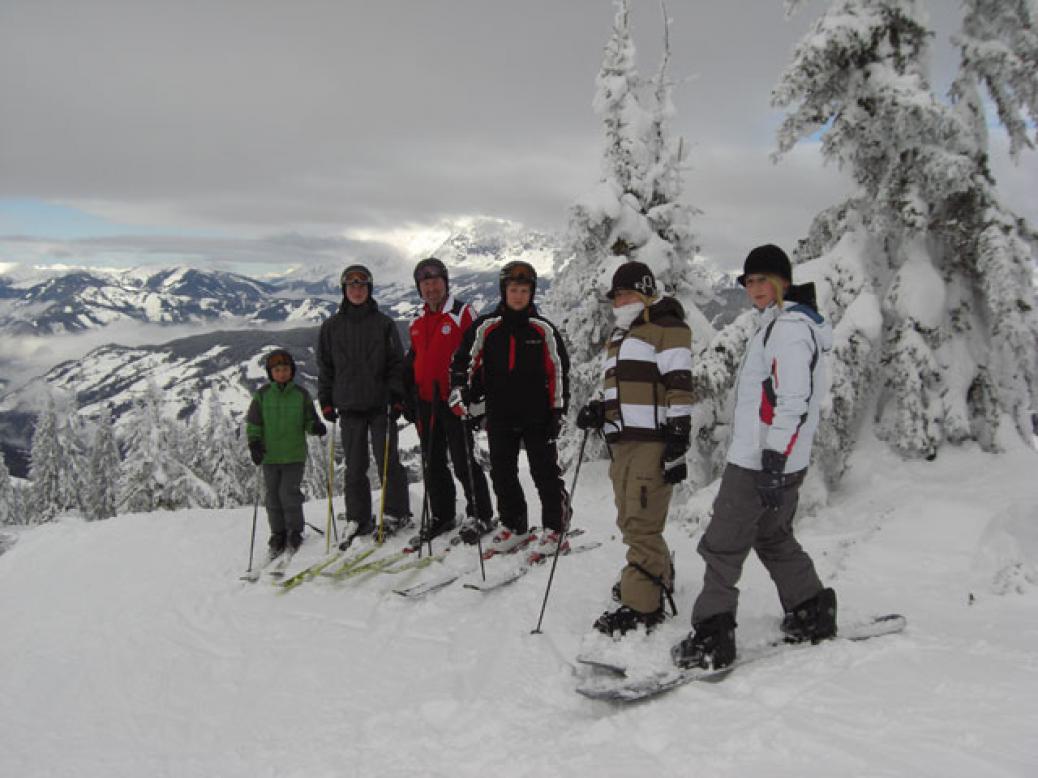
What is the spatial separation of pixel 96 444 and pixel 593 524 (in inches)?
2259

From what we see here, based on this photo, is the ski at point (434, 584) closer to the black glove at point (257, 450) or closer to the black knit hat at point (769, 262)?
the black glove at point (257, 450)

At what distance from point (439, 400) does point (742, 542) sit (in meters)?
4.16

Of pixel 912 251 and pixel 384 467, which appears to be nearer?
pixel 384 467

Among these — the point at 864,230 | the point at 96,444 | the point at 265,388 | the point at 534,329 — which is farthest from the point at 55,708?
the point at 96,444

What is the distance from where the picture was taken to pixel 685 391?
4.57 m

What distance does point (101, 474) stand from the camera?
51.1m

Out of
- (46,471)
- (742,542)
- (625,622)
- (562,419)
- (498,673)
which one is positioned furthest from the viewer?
(46,471)

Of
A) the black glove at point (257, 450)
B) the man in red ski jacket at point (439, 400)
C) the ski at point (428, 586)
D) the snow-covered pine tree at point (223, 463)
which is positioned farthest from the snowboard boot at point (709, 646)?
the snow-covered pine tree at point (223, 463)

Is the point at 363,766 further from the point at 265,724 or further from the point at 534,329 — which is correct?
the point at 534,329

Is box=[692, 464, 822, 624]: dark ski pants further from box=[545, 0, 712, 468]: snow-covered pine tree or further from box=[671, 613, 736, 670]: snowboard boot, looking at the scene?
box=[545, 0, 712, 468]: snow-covered pine tree

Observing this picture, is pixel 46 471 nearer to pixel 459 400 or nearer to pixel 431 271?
pixel 431 271

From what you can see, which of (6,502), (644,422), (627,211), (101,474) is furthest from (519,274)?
(101,474)

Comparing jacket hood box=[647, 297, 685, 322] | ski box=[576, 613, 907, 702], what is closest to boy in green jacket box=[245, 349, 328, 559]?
jacket hood box=[647, 297, 685, 322]

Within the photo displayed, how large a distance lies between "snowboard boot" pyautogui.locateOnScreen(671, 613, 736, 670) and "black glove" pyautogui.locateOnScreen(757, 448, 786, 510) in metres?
0.92
